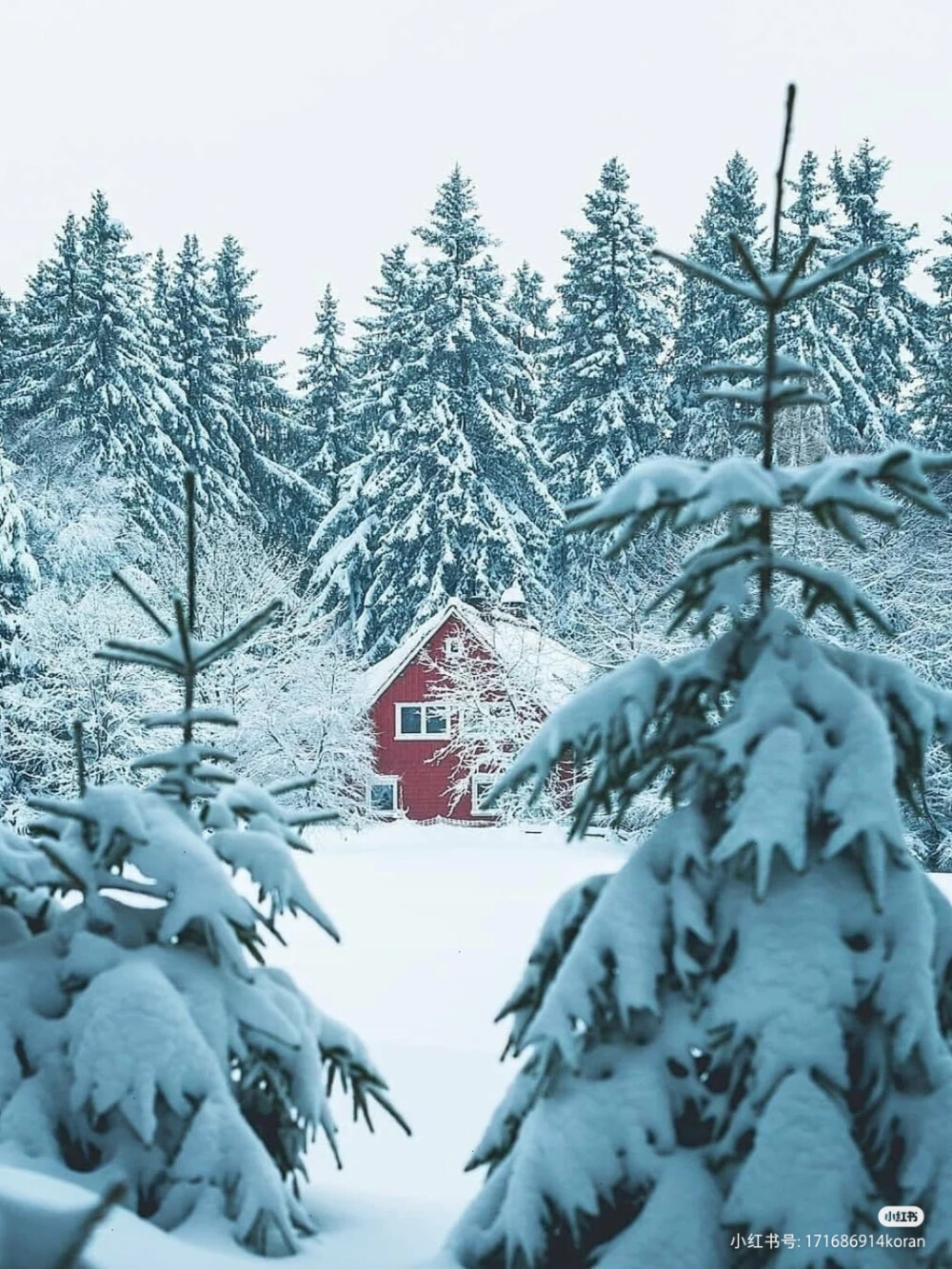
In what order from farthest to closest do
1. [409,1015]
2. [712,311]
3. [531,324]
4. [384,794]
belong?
[531,324] < [712,311] < [384,794] < [409,1015]

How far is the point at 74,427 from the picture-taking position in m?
38.3

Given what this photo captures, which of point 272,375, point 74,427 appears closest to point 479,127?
point 272,375

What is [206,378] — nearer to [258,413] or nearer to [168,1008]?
[258,413]

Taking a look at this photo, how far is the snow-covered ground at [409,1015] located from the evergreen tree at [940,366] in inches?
721

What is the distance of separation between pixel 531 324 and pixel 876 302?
1464 cm

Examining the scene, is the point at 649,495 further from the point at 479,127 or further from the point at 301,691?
the point at 479,127

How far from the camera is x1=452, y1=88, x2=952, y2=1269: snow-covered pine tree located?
2.74 m

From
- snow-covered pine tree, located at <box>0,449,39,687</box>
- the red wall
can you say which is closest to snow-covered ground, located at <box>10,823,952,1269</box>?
snow-covered pine tree, located at <box>0,449,39,687</box>

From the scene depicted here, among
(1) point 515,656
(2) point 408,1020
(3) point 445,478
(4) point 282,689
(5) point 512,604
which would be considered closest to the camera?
(2) point 408,1020

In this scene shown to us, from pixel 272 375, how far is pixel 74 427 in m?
12.5

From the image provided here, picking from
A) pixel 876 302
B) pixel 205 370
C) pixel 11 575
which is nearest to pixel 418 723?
pixel 11 575

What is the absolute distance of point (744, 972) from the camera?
284 cm

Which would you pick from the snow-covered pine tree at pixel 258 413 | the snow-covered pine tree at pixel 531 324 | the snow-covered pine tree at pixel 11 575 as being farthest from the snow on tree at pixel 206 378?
the snow-covered pine tree at pixel 11 575

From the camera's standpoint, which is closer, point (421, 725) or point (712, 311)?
point (421, 725)
